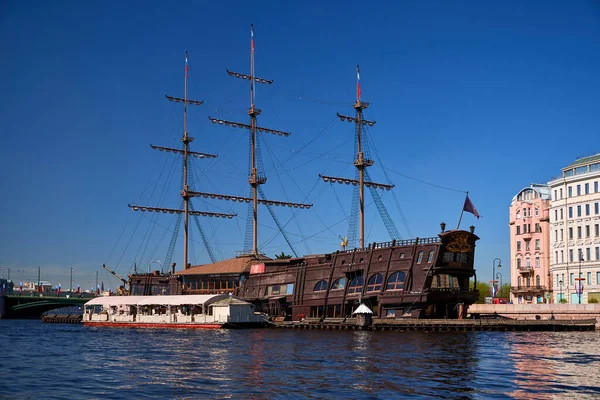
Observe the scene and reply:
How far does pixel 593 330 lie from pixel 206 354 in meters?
36.1

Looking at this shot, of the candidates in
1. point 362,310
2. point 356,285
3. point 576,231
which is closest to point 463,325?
point 362,310

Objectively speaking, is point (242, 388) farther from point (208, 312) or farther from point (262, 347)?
point (208, 312)

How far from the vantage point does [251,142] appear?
297 feet

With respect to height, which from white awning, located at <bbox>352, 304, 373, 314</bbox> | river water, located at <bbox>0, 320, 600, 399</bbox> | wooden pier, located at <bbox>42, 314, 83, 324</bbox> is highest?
white awning, located at <bbox>352, 304, 373, 314</bbox>

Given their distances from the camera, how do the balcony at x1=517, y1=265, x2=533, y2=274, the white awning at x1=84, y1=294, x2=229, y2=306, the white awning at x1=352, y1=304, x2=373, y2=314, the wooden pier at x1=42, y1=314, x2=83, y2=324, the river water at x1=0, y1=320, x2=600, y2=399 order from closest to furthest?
the river water at x1=0, y1=320, x2=600, y2=399 → the white awning at x1=352, y1=304, x2=373, y2=314 → the white awning at x1=84, y1=294, x2=229, y2=306 → the balcony at x1=517, y1=265, x2=533, y2=274 → the wooden pier at x1=42, y1=314, x2=83, y2=324

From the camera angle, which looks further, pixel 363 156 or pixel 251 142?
pixel 251 142

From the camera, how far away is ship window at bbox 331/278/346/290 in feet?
210

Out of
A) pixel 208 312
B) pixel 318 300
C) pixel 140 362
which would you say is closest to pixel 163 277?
pixel 208 312

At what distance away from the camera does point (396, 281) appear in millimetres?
59125

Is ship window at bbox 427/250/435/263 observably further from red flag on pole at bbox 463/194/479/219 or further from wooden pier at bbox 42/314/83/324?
wooden pier at bbox 42/314/83/324

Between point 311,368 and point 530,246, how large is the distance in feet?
222

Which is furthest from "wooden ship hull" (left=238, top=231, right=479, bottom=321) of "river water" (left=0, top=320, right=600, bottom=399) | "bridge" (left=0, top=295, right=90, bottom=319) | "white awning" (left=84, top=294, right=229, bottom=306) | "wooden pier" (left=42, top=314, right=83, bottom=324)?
"bridge" (left=0, top=295, right=90, bottom=319)

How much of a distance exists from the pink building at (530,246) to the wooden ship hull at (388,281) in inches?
1314

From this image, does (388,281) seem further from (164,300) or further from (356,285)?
(164,300)
